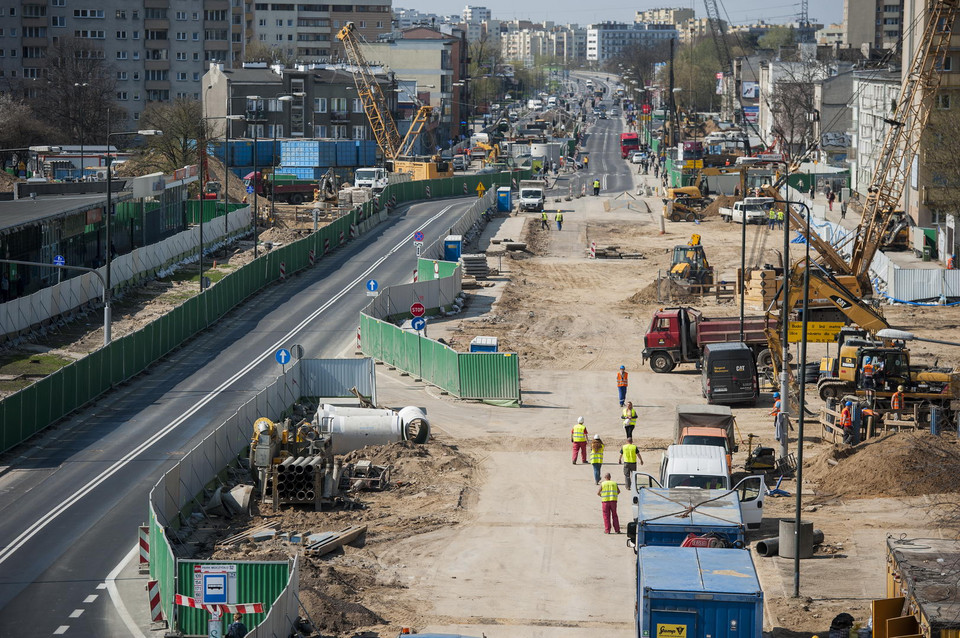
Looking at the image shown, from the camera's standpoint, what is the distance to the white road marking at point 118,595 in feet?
81.3

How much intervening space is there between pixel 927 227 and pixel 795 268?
28606 millimetres

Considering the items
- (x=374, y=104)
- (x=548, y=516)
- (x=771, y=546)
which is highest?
(x=374, y=104)

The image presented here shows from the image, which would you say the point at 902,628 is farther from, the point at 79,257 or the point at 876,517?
the point at 79,257

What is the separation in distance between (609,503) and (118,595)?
37.8 feet

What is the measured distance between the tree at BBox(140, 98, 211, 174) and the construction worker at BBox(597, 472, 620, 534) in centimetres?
7762

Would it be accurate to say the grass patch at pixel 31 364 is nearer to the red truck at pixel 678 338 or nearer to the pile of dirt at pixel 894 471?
the red truck at pixel 678 338

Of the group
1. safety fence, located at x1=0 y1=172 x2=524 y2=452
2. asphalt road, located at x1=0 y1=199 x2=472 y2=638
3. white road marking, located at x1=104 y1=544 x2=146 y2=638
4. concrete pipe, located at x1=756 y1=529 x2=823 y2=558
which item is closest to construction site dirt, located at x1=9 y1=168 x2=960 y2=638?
concrete pipe, located at x1=756 y1=529 x2=823 y2=558

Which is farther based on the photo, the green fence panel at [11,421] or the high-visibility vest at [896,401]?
the high-visibility vest at [896,401]

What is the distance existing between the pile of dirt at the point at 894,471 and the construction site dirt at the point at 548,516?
5 cm

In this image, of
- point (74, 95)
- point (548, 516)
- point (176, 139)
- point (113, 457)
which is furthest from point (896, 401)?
point (74, 95)

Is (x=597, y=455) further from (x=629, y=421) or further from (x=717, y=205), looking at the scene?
(x=717, y=205)

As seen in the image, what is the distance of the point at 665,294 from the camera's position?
65625 millimetres

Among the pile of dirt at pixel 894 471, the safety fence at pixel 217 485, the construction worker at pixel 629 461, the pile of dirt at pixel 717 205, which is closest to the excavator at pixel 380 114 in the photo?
the pile of dirt at pixel 717 205

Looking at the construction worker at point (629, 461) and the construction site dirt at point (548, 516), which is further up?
the construction worker at point (629, 461)
